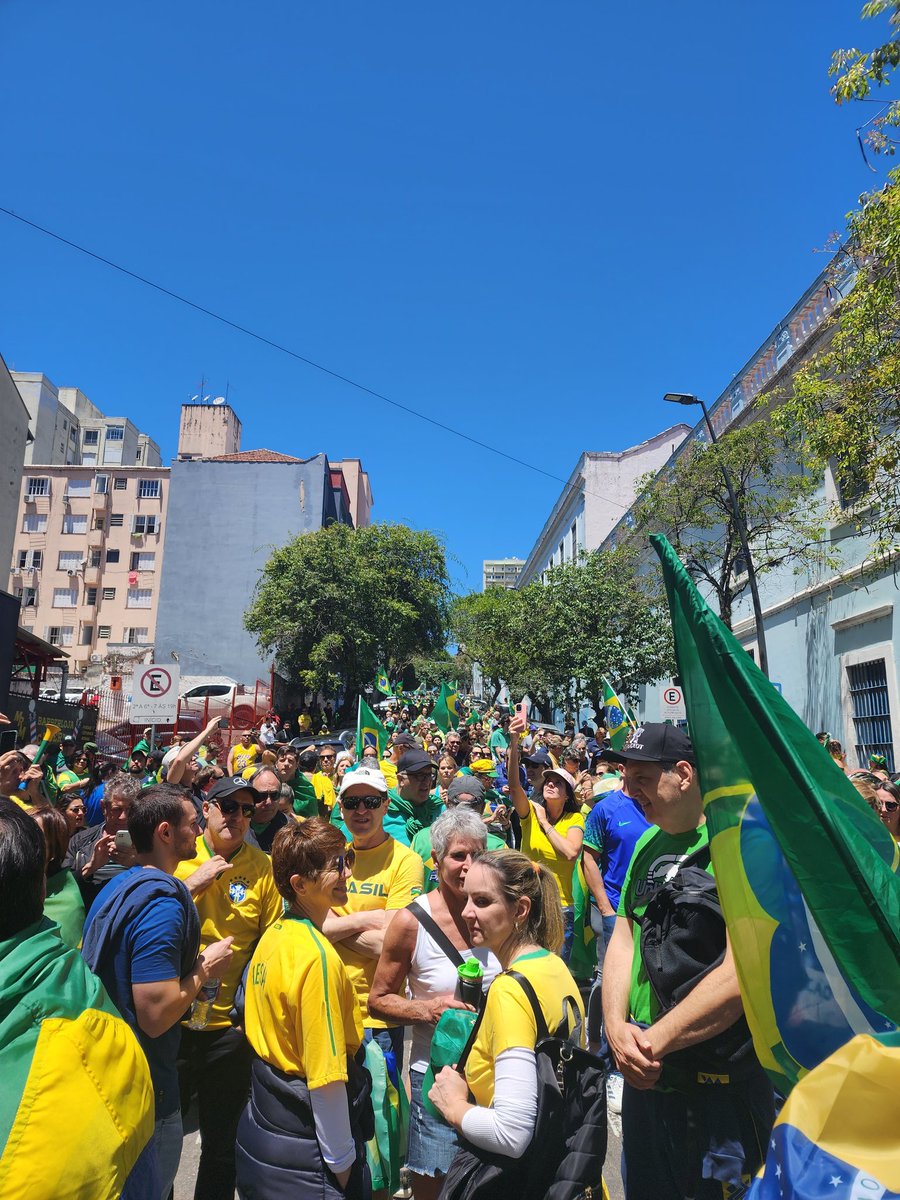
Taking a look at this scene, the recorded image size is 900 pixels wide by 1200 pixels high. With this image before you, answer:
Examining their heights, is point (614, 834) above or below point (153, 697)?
below

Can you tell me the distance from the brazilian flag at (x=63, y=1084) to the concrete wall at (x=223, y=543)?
44.4 m

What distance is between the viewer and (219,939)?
368 centimetres

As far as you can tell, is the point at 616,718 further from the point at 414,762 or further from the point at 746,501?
the point at 746,501

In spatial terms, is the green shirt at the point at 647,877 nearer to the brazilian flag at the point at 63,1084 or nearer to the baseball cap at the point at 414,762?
the brazilian flag at the point at 63,1084

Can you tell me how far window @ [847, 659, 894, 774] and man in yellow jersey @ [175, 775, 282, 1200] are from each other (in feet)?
46.7

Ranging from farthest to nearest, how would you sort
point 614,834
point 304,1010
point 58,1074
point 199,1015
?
point 614,834
point 199,1015
point 304,1010
point 58,1074

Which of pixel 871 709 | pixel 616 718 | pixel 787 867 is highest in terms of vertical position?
pixel 871 709

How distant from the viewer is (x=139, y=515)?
55031mm

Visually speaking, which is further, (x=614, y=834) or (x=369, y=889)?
(x=614, y=834)

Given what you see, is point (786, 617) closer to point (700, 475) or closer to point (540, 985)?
point (700, 475)

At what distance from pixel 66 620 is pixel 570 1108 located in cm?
5803

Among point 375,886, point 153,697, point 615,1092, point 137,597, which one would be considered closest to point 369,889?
point 375,886

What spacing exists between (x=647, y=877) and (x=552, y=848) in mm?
3035

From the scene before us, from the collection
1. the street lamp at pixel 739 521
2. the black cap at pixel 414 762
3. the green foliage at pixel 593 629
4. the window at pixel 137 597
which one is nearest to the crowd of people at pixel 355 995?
the black cap at pixel 414 762
